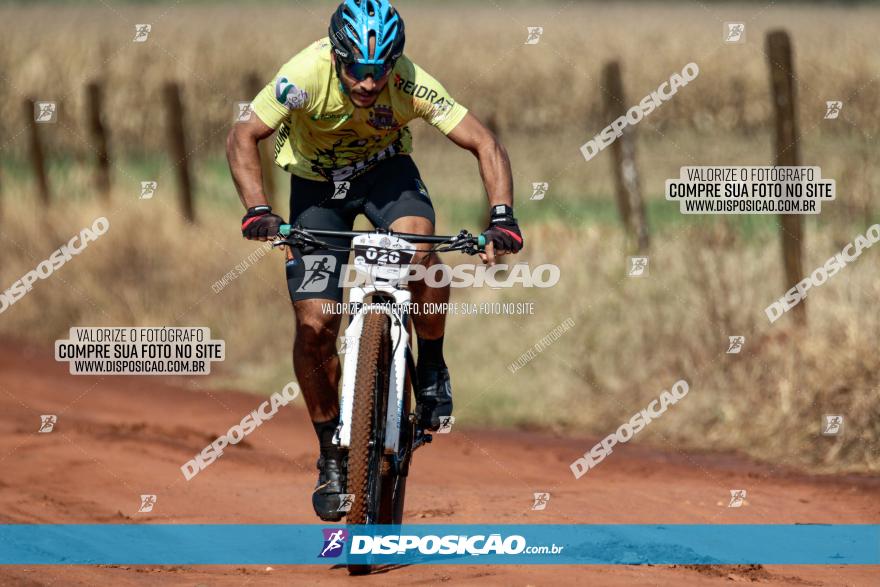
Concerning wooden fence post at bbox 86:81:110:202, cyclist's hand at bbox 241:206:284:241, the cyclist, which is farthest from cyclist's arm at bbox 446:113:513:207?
wooden fence post at bbox 86:81:110:202

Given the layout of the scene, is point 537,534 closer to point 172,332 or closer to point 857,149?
point 172,332

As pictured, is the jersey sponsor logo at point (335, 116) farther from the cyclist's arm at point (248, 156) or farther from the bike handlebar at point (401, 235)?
the bike handlebar at point (401, 235)

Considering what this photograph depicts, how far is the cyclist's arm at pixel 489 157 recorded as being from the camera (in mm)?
7324

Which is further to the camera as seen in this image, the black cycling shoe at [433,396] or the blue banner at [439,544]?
the black cycling shoe at [433,396]

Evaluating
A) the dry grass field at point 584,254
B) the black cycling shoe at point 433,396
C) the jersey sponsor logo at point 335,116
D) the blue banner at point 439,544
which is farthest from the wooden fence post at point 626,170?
the jersey sponsor logo at point 335,116

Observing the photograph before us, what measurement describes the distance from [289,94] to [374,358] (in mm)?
1407

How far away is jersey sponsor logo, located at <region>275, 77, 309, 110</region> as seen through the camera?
23.2 feet

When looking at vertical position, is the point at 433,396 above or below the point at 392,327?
below

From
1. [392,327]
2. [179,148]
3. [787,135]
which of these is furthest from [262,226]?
[179,148]

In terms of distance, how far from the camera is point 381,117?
7266 mm

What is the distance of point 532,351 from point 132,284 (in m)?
5.23

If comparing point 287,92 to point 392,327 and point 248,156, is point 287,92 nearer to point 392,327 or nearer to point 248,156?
point 248,156

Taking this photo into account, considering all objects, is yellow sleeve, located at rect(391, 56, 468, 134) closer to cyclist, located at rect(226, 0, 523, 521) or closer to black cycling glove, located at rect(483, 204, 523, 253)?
cyclist, located at rect(226, 0, 523, 521)

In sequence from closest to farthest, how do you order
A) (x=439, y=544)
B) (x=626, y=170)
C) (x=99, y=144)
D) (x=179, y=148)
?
(x=439, y=544)
(x=626, y=170)
(x=179, y=148)
(x=99, y=144)
